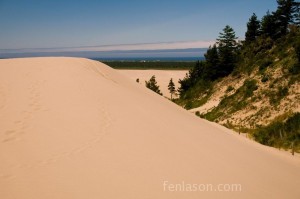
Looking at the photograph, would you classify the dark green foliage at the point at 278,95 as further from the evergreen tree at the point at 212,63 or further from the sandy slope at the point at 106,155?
the evergreen tree at the point at 212,63

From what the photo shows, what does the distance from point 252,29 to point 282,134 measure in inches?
1167

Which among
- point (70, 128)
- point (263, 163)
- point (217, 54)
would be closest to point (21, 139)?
point (70, 128)

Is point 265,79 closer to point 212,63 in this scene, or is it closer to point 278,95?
point 278,95

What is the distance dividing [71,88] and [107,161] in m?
5.57

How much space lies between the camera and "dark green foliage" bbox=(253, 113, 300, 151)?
582 inches

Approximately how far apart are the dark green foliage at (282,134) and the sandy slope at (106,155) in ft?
19.6

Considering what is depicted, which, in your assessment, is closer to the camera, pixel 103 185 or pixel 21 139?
pixel 103 185

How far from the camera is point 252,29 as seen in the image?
4172cm

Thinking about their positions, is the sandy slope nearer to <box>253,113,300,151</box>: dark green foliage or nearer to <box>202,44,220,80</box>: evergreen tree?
<box>253,113,300,151</box>: dark green foliage

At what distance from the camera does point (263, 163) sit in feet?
23.8

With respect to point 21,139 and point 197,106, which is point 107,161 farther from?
point 197,106

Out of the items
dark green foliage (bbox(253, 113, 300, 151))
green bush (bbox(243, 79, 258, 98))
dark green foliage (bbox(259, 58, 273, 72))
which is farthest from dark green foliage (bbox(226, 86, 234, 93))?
dark green foliage (bbox(253, 113, 300, 151))

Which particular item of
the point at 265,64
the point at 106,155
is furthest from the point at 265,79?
the point at 106,155

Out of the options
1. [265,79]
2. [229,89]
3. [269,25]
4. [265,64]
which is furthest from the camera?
[269,25]
